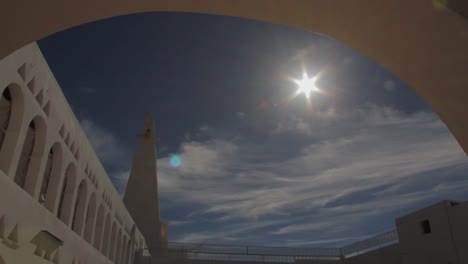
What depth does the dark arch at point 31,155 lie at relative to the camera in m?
9.05

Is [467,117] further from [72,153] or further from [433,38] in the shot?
[72,153]

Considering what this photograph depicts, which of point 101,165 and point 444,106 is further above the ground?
point 101,165

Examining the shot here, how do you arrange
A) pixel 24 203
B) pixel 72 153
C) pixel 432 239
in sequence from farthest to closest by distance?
pixel 432 239 → pixel 72 153 → pixel 24 203

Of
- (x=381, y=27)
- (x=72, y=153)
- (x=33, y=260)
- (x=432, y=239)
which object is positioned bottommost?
(x=33, y=260)

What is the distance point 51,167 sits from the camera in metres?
10.7

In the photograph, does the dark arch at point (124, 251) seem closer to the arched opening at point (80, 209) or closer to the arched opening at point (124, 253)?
the arched opening at point (124, 253)

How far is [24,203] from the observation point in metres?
8.47

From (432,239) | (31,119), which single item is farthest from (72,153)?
(432,239)

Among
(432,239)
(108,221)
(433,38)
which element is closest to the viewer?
(433,38)

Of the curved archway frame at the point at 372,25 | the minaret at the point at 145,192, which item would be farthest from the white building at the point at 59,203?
the minaret at the point at 145,192

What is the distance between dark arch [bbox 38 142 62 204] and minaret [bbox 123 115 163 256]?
16.6 m

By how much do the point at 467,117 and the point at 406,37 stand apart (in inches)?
25.7

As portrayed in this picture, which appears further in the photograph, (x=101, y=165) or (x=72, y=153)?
(x=101, y=165)

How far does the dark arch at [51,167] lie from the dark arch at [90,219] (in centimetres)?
366
